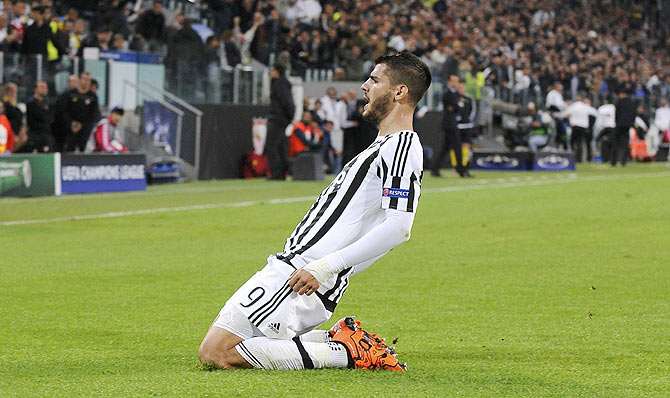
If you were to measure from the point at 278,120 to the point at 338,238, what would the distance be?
19857 mm

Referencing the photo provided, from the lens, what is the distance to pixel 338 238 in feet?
19.2

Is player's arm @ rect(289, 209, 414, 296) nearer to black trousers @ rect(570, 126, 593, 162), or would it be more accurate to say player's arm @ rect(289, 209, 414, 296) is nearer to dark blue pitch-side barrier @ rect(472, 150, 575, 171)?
dark blue pitch-side barrier @ rect(472, 150, 575, 171)

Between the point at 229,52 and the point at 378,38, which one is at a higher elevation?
the point at 378,38

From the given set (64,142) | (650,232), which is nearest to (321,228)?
(650,232)

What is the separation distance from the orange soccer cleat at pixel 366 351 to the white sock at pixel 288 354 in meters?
0.06

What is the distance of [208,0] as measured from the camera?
32250 mm

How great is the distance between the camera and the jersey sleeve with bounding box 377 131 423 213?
5691 millimetres

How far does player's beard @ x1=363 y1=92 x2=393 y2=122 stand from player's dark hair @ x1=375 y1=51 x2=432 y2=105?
0.26 feet

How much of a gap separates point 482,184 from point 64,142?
8.57 metres

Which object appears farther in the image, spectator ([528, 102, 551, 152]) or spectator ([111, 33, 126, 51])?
spectator ([528, 102, 551, 152])

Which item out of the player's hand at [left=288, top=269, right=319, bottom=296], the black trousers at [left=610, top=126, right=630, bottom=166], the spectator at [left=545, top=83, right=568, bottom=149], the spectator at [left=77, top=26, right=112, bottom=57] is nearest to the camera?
the player's hand at [left=288, top=269, right=319, bottom=296]

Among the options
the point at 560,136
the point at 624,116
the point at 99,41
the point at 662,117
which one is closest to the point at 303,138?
the point at 99,41

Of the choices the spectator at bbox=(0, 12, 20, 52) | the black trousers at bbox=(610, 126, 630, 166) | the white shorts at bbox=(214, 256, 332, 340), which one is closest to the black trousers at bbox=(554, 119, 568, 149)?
the black trousers at bbox=(610, 126, 630, 166)

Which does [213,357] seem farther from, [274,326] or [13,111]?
[13,111]
